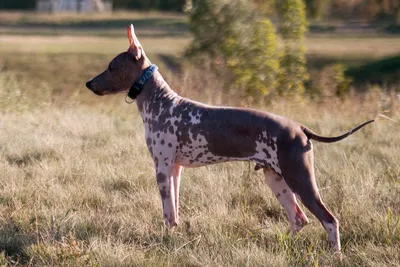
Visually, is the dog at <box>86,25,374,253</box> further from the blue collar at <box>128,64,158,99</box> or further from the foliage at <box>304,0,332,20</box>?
the foliage at <box>304,0,332,20</box>

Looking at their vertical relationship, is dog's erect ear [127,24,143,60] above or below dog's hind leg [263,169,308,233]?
above

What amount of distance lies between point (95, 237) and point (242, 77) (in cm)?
1031

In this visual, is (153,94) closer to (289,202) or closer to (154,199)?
(154,199)

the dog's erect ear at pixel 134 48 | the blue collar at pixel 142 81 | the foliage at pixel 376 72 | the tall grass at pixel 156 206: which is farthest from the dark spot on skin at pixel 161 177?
the foliage at pixel 376 72

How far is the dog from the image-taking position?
5.61 m

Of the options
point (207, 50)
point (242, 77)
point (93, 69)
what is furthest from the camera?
point (93, 69)

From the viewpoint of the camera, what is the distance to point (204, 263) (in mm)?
5363

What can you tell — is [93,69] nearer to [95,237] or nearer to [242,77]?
[242,77]

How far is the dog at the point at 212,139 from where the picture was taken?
5.61 metres

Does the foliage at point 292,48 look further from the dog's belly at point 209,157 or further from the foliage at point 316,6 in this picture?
the foliage at point 316,6

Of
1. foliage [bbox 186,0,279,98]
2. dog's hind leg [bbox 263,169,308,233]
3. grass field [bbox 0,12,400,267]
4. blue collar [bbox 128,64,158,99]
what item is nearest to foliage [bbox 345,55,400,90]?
foliage [bbox 186,0,279,98]

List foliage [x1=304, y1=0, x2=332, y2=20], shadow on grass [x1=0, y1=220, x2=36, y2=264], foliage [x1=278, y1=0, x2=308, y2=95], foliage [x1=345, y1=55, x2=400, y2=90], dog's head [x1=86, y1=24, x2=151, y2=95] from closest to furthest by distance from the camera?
1. shadow on grass [x1=0, y1=220, x2=36, y2=264]
2. dog's head [x1=86, y1=24, x2=151, y2=95]
3. foliage [x1=278, y1=0, x2=308, y2=95]
4. foliage [x1=345, y1=55, x2=400, y2=90]
5. foliage [x1=304, y1=0, x2=332, y2=20]

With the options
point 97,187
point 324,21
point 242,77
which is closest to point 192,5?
point 242,77

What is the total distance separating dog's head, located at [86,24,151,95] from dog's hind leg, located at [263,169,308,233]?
1468mm
